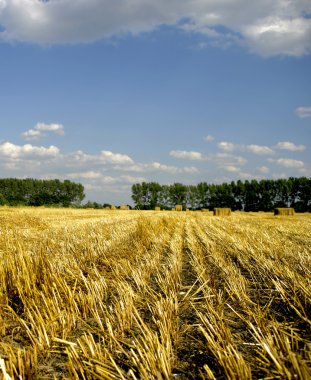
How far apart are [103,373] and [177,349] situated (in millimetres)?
809

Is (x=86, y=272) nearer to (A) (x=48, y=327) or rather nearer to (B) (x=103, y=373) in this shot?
(A) (x=48, y=327)

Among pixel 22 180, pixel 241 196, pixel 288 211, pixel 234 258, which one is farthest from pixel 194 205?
pixel 234 258

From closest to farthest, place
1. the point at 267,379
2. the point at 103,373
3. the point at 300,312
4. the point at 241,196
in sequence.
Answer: the point at 267,379, the point at 103,373, the point at 300,312, the point at 241,196

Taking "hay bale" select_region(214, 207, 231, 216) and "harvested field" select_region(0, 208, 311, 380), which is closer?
"harvested field" select_region(0, 208, 311, 380)

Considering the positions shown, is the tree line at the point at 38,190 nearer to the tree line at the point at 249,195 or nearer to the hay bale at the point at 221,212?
the tree line at the point at 249,195

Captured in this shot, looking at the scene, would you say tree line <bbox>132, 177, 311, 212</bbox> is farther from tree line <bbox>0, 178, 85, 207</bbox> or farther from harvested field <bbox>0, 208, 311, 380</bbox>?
harvested field <bbox>0, 208, 311, 380</bbox>

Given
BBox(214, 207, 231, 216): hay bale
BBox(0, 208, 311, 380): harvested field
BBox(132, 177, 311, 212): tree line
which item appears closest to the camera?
BBox(0, 208, 311, 380): harvested field

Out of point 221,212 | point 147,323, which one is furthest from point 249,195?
point 147,323

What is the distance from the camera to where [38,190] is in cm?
9606

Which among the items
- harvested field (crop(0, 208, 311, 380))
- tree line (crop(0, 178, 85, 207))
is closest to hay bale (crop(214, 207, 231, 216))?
harvested field (crop(0, 208, 311, 380))

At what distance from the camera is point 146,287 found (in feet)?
15.4

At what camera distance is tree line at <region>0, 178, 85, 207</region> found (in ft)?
302

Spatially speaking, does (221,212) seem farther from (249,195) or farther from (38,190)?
(38,190)

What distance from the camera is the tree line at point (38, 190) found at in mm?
91912
